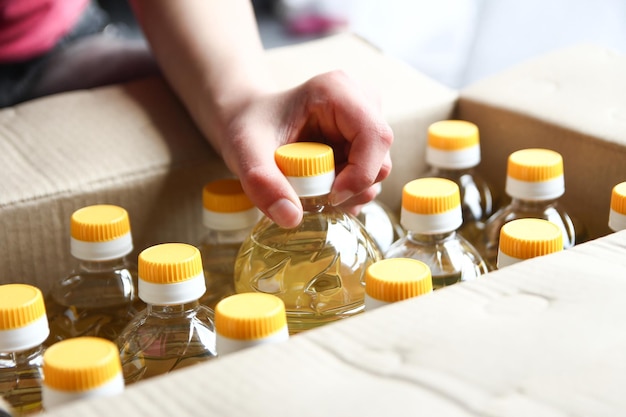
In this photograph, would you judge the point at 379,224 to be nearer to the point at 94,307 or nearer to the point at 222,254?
the point at 222,254

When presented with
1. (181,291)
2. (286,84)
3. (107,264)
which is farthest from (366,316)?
(286,84)

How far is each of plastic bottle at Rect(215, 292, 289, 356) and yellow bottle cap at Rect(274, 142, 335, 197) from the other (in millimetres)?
152

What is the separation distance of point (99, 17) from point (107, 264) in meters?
0.47

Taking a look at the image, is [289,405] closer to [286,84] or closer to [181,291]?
[181,291]

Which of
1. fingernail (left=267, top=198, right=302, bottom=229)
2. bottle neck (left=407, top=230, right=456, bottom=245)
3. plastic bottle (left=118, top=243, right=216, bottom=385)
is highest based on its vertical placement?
fingernail (left=267, top=198, right=302, bottom=229)

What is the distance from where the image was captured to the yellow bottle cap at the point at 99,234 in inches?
25.0

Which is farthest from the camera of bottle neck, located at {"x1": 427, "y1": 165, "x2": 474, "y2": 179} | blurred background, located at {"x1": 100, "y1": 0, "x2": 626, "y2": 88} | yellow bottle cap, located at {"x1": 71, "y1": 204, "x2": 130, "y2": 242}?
blurred background, located at {"x1": 100, "y1": 0, "x2": 626, "y2": 88}

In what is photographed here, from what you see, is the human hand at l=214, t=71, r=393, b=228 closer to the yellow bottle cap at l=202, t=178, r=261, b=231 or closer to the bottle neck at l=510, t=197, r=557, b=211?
the yellow bottle cap at l=202, t=178, r=261, b=231

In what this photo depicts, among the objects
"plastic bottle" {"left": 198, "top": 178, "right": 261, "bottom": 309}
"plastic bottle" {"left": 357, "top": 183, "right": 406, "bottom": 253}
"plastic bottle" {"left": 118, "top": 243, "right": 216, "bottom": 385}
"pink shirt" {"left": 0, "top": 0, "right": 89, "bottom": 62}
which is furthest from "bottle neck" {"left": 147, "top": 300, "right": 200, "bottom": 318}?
"pink shirt" {"left": 0, "top": 0, "right": 89, "bottom": 62}

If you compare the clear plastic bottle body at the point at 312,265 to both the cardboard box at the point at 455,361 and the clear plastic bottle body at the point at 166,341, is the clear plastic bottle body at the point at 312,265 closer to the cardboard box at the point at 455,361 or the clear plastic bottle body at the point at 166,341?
the clear plastic bottle body at the point at 166,341

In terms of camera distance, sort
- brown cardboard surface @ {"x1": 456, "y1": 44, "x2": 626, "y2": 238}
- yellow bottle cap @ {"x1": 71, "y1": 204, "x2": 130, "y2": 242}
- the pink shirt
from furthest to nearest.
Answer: the pink shirt → brown cardboard surface @ {"x1": 456, "y1": 44, "x2": 626, "y2": 238} → yellow bottle cap @ {"x1": 71, "y1": 204, "x2": 130, "y2": 242}

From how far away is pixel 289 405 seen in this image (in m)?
0.39

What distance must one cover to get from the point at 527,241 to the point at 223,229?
0.26m

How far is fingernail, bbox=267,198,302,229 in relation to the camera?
60 cm
